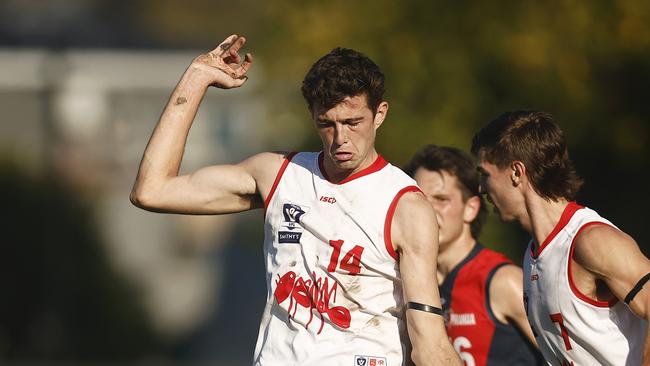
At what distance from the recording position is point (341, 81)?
4.95 m

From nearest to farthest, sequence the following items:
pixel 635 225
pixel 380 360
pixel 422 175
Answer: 1. pixel 380 360
2. pixel 422 175
3. pixel 635 225

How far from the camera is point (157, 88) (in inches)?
986

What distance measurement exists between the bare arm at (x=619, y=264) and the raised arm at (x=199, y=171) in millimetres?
1504

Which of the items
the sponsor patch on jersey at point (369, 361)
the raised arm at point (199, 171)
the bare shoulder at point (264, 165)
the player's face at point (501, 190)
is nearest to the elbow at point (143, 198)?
the raised arm at point (199, 171)

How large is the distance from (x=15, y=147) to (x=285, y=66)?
8058 mm

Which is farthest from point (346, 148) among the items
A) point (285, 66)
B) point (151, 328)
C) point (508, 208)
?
point (151, 328)

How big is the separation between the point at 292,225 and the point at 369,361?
27.7 inches

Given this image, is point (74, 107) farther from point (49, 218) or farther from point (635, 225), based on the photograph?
point (635, 225)

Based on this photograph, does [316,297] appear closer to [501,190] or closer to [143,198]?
[143,198]

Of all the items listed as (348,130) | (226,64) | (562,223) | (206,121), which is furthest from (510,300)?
(206,121)

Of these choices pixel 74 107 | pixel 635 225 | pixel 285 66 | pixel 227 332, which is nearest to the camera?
pixel 635 225

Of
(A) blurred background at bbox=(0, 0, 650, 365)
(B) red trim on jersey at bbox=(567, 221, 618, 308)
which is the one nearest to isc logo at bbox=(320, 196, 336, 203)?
(B) red trim on jersey at bbox=(567, 221, 618, 308)

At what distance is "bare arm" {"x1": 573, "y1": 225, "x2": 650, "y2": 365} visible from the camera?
15.5 feet

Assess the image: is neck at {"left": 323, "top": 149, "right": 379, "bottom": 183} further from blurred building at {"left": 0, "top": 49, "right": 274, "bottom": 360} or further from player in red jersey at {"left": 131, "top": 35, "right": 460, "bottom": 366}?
blurred building at {"left": 0, "top": 49, "right": 274, "bottom": 360}
